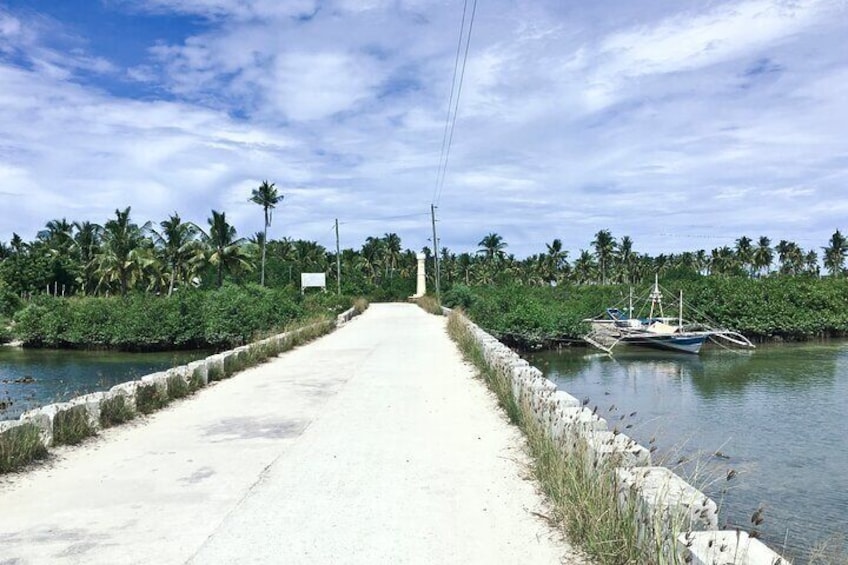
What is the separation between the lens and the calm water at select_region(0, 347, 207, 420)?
21891 mm

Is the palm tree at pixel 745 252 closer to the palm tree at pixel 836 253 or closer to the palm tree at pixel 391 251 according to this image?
the palm tree at pixel 836 253

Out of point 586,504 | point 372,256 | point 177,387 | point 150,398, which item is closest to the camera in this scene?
point 586,504

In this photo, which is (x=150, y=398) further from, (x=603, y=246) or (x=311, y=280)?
(x=603, y=246)

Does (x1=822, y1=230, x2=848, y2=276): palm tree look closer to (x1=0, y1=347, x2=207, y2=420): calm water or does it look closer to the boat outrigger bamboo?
the boat outrigger bamboo

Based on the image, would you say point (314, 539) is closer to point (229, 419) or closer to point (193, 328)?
point (229, 419)

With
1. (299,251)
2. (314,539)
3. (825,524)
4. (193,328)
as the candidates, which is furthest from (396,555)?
(299,251)

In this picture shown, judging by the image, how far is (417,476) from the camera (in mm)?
6234

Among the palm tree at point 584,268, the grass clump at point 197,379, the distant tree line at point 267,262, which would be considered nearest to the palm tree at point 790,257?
the distant tree line at point 267,262

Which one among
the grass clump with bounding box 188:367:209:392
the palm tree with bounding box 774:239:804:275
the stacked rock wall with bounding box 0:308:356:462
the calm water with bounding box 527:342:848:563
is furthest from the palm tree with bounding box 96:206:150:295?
the palm tree with bounding box 774:239:804:275

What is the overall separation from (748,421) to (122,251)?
1986 inches

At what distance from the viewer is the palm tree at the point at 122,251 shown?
178ft

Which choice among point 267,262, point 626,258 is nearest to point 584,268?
point 626,258

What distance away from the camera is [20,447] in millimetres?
6262

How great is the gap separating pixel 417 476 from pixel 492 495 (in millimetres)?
845
